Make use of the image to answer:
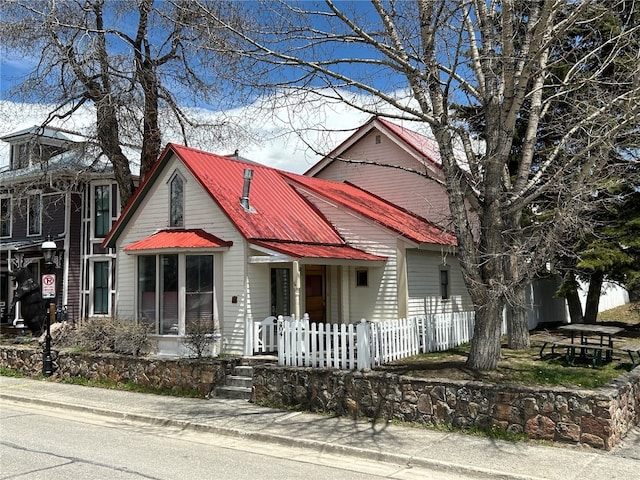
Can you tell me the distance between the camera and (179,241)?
14359 mm

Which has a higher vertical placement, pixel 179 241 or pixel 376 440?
pixel 179 241

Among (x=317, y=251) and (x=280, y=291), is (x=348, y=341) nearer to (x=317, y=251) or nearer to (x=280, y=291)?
(x=317, y=251)

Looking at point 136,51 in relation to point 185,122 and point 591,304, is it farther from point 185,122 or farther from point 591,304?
point 591,304

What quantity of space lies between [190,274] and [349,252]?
4221 mm

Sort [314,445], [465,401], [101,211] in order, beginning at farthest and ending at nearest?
1. [101,211]
2. [465,401]
3. [314,445]

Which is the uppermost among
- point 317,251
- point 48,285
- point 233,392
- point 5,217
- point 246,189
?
point 5,217

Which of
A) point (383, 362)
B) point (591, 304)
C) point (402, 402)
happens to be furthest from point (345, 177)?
point (402, 402)

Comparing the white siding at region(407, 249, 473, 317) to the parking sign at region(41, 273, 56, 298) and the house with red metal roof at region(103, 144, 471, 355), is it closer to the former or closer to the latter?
the house with red metal roof at region(103, 144, 471, 355)

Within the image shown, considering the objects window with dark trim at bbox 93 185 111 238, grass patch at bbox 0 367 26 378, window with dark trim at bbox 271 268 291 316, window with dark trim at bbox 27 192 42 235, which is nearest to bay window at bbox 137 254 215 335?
window with dark trim at bbox 271 268 291 316

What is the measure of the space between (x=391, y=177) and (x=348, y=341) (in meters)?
10.4

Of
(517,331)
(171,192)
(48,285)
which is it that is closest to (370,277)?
(517,331)

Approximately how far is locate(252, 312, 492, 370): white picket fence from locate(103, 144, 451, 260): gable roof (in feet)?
6.99

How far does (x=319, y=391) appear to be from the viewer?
10.4 metres

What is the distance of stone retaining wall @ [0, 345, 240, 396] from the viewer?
39.2 feet
